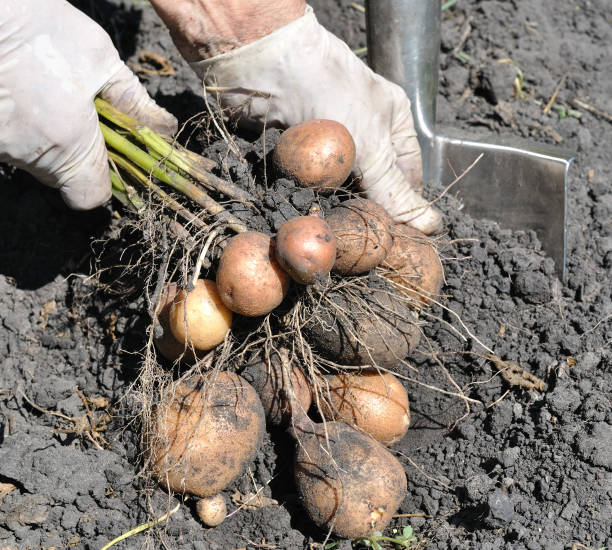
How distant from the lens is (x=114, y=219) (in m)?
2.68

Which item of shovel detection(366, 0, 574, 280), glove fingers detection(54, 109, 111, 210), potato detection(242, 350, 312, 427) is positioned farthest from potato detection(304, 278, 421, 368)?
glove fingers detection(54, 109, 111, 210)

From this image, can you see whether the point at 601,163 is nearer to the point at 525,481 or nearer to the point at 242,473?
the point at 525,481

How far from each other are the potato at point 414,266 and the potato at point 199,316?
0.64m

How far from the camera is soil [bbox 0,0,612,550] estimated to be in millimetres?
1881

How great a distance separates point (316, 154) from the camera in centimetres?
198

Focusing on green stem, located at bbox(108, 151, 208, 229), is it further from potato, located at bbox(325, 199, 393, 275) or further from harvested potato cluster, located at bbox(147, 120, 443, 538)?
potato, located at bbox(325, 199, 393, 275)

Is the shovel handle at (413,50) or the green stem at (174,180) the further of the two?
the shovel handle at (413,50)

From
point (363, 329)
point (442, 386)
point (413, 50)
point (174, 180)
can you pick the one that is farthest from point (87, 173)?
point (442, 386)

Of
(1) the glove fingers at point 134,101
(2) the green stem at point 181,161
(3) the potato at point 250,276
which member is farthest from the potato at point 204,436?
→ (1) the glove fingers at point 134,101

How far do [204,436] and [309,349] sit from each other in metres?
0.45

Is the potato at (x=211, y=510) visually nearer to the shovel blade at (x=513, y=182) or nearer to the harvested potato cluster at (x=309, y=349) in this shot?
the harvested potato cluster at (x=309, y=349)

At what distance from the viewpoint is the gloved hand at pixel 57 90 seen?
210cm

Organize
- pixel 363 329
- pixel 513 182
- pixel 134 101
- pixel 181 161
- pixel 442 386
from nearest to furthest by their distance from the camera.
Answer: pixel 363 329 → pixel 181 161 → pixel 442 386 → pixel 134 101 → pixel 513 182

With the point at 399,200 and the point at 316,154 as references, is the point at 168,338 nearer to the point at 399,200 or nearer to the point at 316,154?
the point at 316,154
